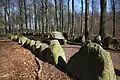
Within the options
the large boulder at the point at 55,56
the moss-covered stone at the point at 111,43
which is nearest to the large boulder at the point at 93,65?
the large boulder at the point at 55,56

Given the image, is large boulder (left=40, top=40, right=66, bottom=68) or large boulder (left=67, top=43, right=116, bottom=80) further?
large boulder (left=40, top=40, right=66, bottom=68)

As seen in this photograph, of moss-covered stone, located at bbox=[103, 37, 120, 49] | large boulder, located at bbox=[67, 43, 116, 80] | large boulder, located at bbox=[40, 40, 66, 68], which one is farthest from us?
moss-covered stone, located at bbox=[103, 37, 120, 49]

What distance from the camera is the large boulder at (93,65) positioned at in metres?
6.58

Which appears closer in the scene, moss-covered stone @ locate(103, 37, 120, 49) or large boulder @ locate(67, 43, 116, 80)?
large boulder @ locate(67, 43, 116, 80)

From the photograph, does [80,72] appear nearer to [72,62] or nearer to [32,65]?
[72,62]

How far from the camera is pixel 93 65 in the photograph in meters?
6.83

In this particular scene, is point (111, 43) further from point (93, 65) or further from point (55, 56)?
point (93, 65)

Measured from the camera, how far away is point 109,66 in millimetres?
6637

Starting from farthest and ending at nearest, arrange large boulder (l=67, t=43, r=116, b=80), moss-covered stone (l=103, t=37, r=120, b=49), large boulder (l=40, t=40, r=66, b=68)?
moss-covered stone (l=103, t=37, r=120, b=49), large boulder (l=40, t=40, r=66, b=68), large boulder (l=67, t=43, r=116, b=80)

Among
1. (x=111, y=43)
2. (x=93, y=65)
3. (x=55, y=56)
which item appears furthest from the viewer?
(x=111, y=43)

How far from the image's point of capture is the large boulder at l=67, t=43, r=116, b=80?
21.6ft

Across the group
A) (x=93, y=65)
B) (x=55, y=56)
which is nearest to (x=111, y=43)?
(x=55, y=56)

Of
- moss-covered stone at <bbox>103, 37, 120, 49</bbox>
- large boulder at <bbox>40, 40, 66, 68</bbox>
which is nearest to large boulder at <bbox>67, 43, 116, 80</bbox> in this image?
large boulder at <bbox>40, 40, 66, 68</bbox>

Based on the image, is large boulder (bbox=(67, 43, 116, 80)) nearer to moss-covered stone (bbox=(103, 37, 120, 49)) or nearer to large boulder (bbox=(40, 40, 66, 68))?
large boulder (bbox=(40, 40, 66, 68))
